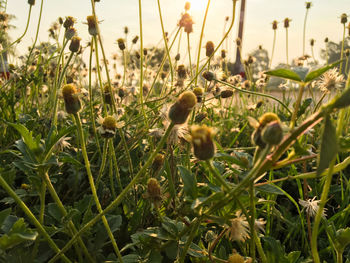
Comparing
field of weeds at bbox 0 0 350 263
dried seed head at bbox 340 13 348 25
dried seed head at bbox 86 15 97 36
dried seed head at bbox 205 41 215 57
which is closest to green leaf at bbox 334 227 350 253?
field of weeds at bbox 0 0 350 263

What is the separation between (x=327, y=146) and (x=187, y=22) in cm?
107

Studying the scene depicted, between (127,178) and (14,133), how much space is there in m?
0.56

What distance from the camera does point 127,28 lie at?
7.88 ft

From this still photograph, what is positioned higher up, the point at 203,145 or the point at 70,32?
the point at 70,32

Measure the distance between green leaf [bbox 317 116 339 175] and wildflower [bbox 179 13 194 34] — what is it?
1.05 metres

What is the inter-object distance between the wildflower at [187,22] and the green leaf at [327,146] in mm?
1050

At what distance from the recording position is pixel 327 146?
383mm

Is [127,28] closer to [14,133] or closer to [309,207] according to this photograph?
[14,133]

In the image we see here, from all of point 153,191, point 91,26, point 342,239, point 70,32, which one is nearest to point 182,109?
point 153,191

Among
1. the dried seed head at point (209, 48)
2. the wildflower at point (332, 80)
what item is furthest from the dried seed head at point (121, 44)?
the wildflower at point (332, 80)

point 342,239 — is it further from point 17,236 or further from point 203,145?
point 17,236

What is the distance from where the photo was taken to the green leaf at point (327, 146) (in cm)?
38

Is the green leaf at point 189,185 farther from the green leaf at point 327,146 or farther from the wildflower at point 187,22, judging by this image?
the wildflower at point 187,22

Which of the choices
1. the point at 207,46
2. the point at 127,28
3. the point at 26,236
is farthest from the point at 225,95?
the point at 127,28
